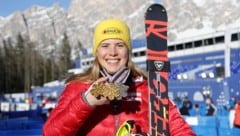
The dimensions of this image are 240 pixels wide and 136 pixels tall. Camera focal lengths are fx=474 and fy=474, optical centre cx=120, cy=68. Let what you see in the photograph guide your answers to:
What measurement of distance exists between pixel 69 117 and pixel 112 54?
0.42 meters

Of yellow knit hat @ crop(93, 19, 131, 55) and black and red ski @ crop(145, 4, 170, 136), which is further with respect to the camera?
yellow knit hat @ crop(93, 19, 131, 55)

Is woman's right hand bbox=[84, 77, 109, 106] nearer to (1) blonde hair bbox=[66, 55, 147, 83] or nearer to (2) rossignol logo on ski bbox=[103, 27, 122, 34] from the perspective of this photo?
(1) blonde hair bbox=[66, 55, 147, 83]

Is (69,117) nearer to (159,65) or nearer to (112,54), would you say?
(112,54)

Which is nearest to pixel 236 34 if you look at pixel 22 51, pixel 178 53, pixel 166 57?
pixel 178 53

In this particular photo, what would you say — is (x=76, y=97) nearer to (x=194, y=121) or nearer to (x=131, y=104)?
(x=131, y=104)

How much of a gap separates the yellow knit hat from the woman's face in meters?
0.02

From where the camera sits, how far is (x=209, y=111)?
1562cm

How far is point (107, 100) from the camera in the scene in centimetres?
212

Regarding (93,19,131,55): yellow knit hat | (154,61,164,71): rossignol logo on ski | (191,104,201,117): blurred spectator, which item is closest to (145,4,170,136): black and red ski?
(154,61,164,71): rossignol logo on ski

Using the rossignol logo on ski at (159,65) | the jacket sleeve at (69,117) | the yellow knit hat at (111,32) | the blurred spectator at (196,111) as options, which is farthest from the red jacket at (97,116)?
the blurred spectator at (196,111)

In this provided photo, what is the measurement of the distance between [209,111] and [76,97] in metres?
13.8

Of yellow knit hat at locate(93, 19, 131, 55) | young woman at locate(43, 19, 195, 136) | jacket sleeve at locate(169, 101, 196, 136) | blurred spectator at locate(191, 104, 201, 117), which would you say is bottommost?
blurred spectator at locate(191, 104, 201, 117)

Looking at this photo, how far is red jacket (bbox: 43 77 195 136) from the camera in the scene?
2176mm

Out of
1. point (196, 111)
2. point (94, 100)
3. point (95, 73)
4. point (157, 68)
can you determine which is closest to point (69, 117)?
point (94, 100)
